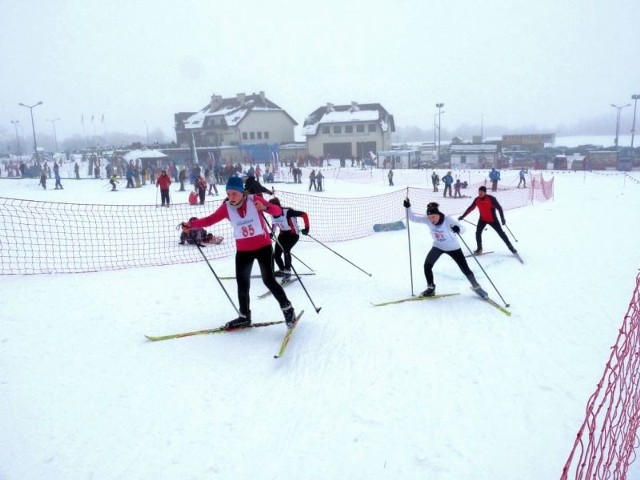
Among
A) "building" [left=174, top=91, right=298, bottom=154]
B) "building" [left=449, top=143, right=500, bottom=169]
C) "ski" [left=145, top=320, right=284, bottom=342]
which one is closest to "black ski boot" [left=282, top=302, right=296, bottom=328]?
"ski" [left=145, top=320, right=284, bottom=342]

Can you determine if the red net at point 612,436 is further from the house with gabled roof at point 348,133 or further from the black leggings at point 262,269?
the house with gabled roof at point 348,133

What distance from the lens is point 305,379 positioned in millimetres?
4527

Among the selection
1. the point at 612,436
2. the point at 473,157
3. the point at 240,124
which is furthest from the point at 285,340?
the point at 240,124

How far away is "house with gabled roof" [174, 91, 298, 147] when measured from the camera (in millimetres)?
58812

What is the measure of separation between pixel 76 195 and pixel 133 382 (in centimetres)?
2157

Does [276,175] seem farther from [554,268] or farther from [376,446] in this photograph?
[376,446]

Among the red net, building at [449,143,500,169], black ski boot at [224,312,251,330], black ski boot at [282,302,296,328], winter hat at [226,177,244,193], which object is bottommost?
the red net

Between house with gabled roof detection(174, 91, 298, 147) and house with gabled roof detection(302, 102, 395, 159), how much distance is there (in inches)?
203

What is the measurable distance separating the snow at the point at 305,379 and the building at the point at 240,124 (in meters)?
52.1

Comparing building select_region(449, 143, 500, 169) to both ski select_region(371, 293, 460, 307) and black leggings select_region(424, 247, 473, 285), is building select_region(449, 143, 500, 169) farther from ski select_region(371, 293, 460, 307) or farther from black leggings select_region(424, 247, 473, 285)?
black leggings select_region(424, 247, 473, 285)

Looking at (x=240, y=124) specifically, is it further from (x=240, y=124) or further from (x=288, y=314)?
(x=288, y=314)

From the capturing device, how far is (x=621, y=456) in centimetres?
334

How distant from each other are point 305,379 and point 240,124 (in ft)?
188

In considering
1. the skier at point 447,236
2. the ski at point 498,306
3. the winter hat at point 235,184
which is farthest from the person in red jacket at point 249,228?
the ski at point 498,306
